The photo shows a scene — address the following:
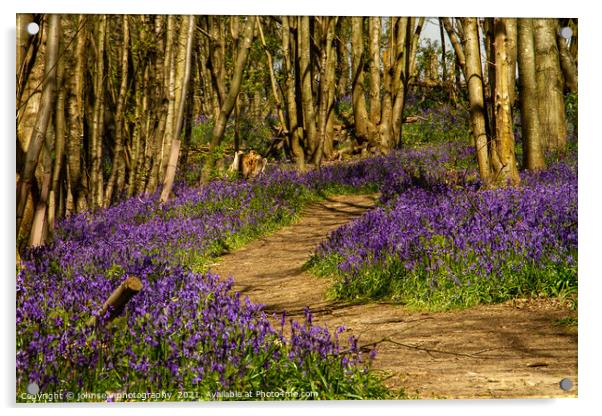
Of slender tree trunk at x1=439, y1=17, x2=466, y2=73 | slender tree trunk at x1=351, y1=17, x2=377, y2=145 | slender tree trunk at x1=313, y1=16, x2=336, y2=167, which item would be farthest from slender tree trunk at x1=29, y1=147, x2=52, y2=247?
slender tree trunk at x1=351, y1=17, x2=377, y2=145

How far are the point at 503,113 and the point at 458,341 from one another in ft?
10.7

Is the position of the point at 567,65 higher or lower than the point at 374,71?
lower

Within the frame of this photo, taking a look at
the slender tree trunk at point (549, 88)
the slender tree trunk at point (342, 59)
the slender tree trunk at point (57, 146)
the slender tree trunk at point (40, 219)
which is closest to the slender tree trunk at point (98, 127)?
the slender tree trunk at point (57, 146)

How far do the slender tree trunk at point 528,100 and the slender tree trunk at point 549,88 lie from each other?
8 centimetres

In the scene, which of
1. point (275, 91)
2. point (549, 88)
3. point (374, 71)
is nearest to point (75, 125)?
point (549, 88)

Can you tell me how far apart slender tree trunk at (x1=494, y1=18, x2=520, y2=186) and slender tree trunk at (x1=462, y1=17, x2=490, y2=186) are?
168 mm

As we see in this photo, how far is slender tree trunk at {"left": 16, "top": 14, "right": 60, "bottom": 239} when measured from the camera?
570 cm

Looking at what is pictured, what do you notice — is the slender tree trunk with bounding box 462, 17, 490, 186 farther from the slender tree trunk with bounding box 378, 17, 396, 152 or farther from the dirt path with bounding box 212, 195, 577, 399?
the slender tree trunk with bounding box 378, 17, 396, 152

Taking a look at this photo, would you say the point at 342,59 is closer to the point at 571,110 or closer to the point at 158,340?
the point at 571,110

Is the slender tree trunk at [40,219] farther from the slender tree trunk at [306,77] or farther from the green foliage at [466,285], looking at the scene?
the slender tree trunk at [306,77]

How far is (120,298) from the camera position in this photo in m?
5.01

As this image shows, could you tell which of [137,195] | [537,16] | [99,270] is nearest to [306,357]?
[99,270]

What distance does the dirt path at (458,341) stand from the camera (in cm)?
522
